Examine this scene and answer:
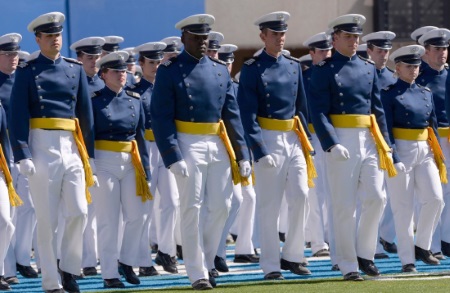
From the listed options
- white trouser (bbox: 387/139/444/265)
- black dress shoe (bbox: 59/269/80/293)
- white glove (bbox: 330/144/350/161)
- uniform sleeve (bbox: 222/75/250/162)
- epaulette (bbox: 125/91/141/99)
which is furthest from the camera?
white trouser (bbox: 387/139/444/265)

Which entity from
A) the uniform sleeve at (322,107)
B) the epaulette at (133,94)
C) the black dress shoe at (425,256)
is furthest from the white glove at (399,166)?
the epaulette at (133,94)

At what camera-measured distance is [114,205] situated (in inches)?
587

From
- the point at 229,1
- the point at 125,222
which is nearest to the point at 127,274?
the point at 125,222

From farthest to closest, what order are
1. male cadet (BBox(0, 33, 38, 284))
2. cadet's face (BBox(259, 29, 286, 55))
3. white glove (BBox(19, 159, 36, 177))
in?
male cadet (BBox(0, 33, 38, 284)), cadet's face (BBox(259, 29, 286, 55)), white glove (BBox(19, 159, 36, 177))

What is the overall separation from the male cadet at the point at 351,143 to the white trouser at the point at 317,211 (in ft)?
9.42

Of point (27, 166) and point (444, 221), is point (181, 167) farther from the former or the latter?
point (444, 221)

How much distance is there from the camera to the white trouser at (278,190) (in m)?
14.7

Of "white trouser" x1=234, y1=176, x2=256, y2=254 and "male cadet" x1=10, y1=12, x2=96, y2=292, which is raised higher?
"male cadet" x1=10, y1=12, x2=96, y2=292

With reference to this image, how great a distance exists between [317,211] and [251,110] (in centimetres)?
359

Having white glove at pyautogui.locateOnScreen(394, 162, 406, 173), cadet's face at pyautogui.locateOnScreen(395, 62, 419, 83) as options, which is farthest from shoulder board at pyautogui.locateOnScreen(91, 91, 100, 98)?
cadet's face at pyautogui.locateOnScreen(395, 62, 419, 83)

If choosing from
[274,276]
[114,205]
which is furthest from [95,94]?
[274,276]

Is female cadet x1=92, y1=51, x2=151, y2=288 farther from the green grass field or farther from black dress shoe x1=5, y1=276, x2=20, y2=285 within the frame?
black dress shoe x1=5, y1=276, x2=20, y2=285

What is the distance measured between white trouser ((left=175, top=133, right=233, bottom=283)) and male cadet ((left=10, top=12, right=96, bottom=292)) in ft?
2.63

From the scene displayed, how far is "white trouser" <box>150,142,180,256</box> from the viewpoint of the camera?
16.4 m
